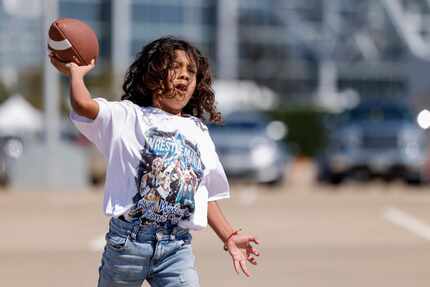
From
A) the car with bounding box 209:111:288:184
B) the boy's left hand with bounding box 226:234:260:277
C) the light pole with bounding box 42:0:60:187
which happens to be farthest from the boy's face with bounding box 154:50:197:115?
the car with bounding box 209:111:288:184

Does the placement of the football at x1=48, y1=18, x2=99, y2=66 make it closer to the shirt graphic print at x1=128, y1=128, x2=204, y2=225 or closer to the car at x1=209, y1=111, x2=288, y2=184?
the shirt graphic print at x1=128, y1=128, x2=204, y2=225

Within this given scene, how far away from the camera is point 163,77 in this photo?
528cm

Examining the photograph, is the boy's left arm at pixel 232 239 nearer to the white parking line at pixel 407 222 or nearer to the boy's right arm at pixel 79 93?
the boy's right arm at pixel 79 93

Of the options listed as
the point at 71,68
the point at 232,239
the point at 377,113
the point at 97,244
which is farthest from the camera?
the point at 377,113

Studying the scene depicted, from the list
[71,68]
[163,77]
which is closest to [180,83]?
[163,77]

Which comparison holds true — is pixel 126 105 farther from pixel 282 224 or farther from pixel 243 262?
pixel 282 224

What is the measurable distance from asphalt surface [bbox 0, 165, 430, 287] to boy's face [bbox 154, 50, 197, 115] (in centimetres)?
459

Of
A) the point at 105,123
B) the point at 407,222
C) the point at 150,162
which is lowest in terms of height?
the point at 407,222

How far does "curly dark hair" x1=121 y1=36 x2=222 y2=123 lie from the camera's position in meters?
5.29

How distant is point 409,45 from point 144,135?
32.3 meters

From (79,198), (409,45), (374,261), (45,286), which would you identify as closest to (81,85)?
(45,286)

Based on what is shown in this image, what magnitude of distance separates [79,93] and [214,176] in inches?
31.1

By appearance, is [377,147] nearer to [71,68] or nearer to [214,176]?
[214,176]

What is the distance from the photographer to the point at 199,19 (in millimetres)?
72188
